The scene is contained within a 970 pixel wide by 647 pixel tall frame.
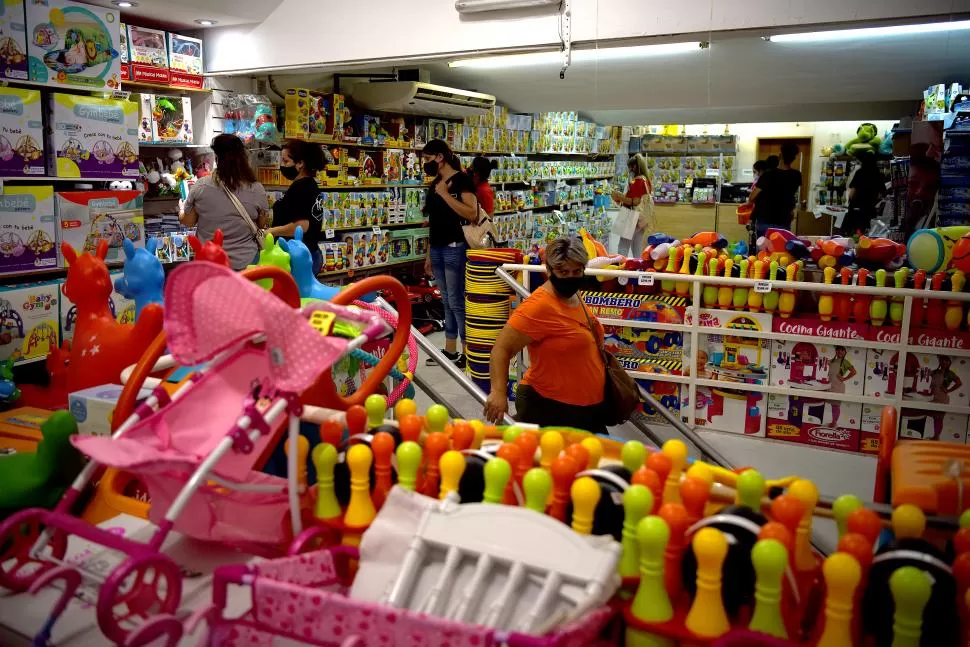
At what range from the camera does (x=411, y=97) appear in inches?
278

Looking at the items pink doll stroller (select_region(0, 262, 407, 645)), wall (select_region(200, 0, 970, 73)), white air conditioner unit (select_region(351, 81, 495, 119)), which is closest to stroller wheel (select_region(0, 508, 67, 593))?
pink doll stroller (select_region(0, 262, 407, 645))

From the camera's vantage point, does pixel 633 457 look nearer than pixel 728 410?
Yes

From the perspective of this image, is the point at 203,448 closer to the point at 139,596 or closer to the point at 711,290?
Result: the point at 139,596

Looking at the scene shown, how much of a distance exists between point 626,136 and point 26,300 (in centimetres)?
→ 803

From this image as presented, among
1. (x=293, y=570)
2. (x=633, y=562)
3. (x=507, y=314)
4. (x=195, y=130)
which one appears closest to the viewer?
(x=633, y=562)

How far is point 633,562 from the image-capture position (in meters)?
1.35

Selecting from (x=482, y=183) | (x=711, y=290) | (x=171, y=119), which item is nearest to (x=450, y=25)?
(x=482, y=183)

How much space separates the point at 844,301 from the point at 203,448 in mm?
3661

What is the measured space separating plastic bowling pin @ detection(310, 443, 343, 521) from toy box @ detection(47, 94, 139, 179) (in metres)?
3.49

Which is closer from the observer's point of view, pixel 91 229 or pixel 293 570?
pixel 293 570

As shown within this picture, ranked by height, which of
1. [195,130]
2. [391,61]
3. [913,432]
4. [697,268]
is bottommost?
[913,432]

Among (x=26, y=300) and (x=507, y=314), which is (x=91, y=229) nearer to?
(x=26, y=300)

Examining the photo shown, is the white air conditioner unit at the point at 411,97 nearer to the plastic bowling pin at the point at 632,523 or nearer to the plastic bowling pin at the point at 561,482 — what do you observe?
the plastic bowling pin at the point at 561,482

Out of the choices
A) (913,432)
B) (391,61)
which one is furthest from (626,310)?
(391,61)
